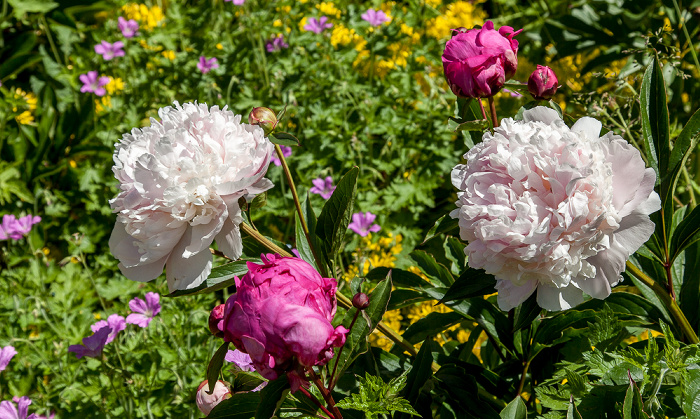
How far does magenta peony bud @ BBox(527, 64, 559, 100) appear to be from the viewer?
83cm

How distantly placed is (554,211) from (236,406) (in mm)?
466

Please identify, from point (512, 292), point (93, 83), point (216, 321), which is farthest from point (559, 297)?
point (93, 83)

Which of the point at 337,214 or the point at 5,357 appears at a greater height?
the point at 337,214

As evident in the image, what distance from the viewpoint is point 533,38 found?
2.52 meters

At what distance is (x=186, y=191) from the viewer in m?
0.73

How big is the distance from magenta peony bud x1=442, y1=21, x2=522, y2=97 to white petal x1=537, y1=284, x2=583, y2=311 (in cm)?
27

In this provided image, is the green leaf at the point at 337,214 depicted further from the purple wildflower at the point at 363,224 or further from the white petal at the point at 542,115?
the purple wildflower at the point at 363,224

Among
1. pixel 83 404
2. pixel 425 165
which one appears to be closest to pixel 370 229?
pixel 425 165

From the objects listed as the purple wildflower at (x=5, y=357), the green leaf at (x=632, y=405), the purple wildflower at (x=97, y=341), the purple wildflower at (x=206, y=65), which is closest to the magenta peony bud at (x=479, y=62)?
the green leaf at (x=632, y=405)

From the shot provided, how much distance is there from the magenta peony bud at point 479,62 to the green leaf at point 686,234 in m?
0.32

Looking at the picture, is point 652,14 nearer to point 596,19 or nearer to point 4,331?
point 596,19

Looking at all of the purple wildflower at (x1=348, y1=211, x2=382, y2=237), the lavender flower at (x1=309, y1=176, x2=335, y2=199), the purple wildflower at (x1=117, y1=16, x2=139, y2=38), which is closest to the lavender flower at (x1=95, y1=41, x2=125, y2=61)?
the purple wildflower at (x1=117, y1=16, x2=139, y2=38)

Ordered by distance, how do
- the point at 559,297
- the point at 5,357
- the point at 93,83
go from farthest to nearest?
the point at 93,83 < the point at 5,357 < the point at 559,297

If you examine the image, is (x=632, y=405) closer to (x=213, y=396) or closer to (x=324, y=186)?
(x=213, y=396)
